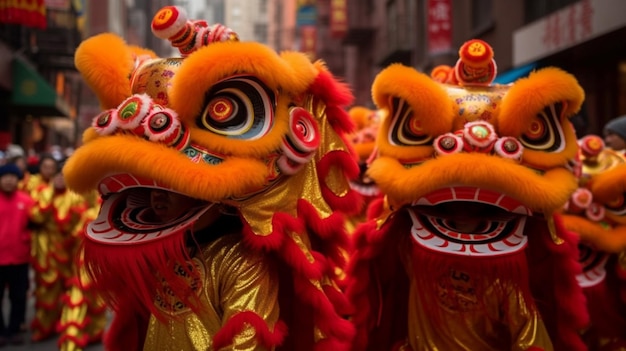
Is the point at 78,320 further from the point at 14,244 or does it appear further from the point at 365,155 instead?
the point at 365,155

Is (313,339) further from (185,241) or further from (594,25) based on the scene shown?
(594,25)

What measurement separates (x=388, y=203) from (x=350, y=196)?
20.5 inches

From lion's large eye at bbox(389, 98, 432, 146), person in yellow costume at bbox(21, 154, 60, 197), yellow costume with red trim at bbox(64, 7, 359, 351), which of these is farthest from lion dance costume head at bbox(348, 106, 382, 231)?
person in yellow costume at bbox(21, 154, 60, 197)

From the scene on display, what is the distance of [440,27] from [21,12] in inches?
337

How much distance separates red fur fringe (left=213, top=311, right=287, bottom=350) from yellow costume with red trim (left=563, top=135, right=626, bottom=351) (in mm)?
2477

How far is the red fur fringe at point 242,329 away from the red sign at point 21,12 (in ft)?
25.6

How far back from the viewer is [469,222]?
343 cm

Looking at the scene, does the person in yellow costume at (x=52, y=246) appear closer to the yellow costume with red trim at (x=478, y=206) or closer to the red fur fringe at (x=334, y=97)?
the yellow costume with red trim at (x=478, y=206)

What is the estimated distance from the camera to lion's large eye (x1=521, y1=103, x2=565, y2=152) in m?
3.38

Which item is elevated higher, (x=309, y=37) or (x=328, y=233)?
(x=309, y=37)

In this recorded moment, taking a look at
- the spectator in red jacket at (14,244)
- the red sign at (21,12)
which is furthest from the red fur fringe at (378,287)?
the red sign at (21,12)

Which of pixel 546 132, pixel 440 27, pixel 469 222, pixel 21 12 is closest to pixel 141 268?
pixel 469 222

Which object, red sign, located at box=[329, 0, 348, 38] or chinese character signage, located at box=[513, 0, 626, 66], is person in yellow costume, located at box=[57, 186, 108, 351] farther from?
red sign, located at box=[329, 0, 348, 38]

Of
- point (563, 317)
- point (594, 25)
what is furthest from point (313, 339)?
point (594, 25)
